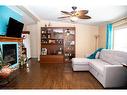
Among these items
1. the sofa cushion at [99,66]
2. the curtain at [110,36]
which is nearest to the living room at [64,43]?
the curtain at [110,36]

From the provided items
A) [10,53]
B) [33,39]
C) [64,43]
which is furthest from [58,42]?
[10,53]

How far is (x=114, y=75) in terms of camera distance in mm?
3111

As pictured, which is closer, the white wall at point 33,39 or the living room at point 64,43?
the living room at point 64,43

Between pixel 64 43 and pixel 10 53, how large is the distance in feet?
10.1

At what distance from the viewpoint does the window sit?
16.6 ft

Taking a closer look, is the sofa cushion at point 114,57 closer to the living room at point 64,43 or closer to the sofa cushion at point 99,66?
the living room at point 64,43

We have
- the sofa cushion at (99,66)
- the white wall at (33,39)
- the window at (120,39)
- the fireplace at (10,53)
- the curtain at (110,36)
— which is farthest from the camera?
the white wall at (33,39)

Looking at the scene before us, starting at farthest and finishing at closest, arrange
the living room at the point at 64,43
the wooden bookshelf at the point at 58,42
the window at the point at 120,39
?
the wooden bookshelf at the point at 58,42
the window at the point at 120,39
the living room at the point at 64,43

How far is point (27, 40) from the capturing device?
7645 mm

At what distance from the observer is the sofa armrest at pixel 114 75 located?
10.2 ft

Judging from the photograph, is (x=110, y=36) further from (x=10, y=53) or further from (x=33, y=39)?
(x=33, y=39)

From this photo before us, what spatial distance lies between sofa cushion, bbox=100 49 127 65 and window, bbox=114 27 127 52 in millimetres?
670

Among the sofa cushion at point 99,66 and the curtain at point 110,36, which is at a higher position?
the curtain at point 110,36
